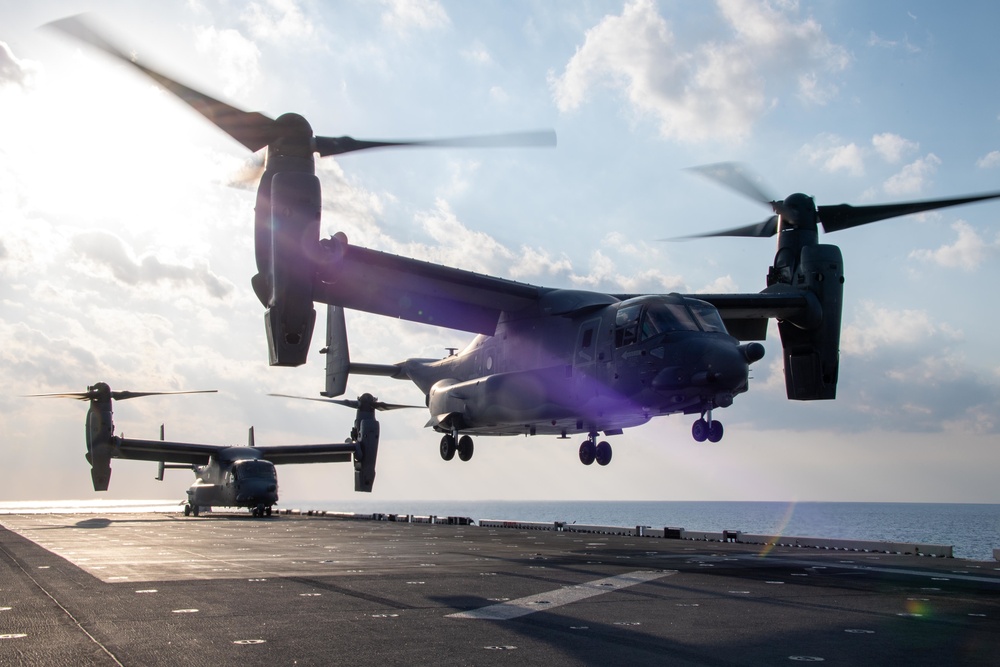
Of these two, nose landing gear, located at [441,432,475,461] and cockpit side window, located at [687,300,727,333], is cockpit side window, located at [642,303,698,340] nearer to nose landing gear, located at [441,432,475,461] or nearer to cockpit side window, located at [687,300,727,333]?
cockpit side window, located at [687,300,727,333]

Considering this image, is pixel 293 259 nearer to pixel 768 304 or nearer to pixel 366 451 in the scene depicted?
pixel 768 304

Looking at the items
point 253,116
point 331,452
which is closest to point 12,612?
point 253,116

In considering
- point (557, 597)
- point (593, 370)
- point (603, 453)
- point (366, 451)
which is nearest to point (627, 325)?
point (593, 370)

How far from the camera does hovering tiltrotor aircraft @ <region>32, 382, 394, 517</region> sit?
51.9 metres

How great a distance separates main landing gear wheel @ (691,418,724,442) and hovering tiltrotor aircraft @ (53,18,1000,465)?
0.03 metres

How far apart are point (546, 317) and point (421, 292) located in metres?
3.84

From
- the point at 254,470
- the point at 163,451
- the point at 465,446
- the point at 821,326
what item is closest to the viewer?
the point at 821,326

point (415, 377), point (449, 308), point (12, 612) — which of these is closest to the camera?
point (12, 612)

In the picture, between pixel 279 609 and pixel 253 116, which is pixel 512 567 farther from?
pixel 253 116

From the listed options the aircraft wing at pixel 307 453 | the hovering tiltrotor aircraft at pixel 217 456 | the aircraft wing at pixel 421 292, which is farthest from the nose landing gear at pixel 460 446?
the aircraft wing at pixel 307 453

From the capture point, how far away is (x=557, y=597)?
12.3 m

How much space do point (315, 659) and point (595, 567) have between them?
10494 mm

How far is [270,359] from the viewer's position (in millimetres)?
18750

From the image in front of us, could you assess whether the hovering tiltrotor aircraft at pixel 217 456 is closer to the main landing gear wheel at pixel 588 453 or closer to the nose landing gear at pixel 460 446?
the nose landing gear at pixel 460 446
